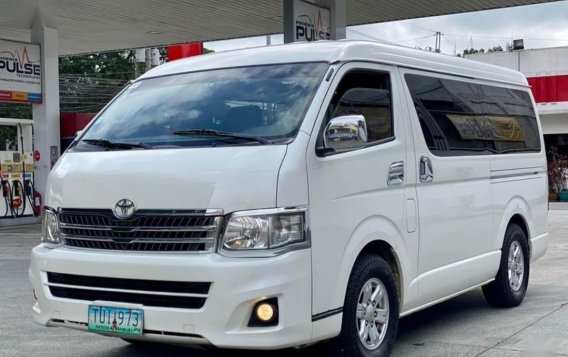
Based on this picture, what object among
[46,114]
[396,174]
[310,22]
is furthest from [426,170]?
[46,114]

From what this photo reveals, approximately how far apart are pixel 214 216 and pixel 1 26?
61.9ft

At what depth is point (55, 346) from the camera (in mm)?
6348

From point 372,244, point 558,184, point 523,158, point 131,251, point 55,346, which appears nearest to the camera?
point 131,251

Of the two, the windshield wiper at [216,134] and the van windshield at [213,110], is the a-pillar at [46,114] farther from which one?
the windshield wiper at [216,134]

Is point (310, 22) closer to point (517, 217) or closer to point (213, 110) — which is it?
point (517, 217)

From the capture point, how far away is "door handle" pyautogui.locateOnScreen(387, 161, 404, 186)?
5.54 m

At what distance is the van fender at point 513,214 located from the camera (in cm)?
725

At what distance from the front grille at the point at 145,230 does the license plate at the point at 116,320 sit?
40 cm

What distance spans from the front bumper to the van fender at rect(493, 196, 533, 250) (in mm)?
3280

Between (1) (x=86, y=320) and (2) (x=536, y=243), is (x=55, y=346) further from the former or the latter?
(2) (x=536, y=243)

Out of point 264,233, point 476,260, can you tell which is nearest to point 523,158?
point 476,260

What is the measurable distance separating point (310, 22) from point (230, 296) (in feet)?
39.9

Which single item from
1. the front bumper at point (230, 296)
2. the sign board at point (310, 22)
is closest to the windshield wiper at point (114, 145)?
the front bumper at point (230, 296)

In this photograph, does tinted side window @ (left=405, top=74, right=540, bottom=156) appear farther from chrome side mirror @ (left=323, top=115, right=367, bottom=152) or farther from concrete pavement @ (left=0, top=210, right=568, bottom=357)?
concrete pavement @ (left=0, top=210, right=568, bottom=357)
